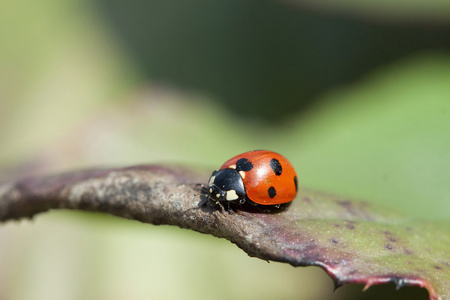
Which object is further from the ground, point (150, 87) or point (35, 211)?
point (150, 87)

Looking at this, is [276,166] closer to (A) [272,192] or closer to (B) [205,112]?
(A) [272,192]

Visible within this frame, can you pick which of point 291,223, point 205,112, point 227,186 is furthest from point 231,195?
point 205,112

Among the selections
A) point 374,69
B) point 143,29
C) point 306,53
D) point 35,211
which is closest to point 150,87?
point 143,29

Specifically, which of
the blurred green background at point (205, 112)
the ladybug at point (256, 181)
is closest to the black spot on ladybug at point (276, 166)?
the ladybug at point (256, 181)

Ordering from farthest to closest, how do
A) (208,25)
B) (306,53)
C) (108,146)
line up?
(208,25), (306,53), (108,146)

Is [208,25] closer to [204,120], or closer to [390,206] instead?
[204,120]

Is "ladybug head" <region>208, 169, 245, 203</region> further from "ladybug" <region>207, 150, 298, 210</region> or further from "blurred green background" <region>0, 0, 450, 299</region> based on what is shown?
"blurred green background" <region>0, 0, 450, 299</region>
